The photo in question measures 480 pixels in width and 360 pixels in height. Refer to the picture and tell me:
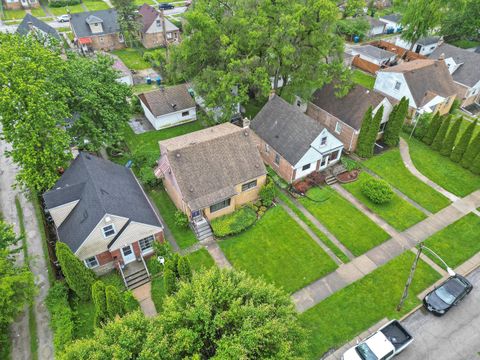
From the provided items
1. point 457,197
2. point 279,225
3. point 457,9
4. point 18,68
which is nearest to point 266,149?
point 279,225

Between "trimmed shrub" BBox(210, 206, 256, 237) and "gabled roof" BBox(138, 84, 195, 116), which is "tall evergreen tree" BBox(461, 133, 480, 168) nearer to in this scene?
"trimmed shrub" BBox(210, 206, 256, 237)

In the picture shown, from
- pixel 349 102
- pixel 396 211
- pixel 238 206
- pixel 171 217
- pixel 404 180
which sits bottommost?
pixel 171 217

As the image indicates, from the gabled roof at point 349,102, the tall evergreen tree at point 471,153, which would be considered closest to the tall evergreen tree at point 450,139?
the tall evergreen tree at point 471,153

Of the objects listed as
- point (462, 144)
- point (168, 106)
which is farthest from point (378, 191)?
point (168, 106)

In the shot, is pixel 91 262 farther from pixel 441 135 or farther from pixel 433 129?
pixel 433 129

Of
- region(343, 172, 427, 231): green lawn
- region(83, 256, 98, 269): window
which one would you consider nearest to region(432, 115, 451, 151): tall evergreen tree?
region(343, 172, 427, 231): green lawn
